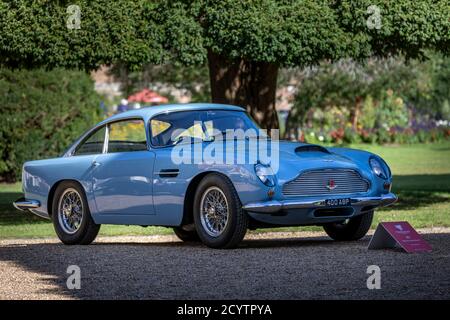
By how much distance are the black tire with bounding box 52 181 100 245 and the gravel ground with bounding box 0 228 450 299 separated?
0.16 meters

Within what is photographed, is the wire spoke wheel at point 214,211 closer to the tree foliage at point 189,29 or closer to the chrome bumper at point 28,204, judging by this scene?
the chrome bumper at point 28,204

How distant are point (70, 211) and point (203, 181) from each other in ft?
7.29

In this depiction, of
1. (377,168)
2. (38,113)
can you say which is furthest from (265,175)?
(38,113)

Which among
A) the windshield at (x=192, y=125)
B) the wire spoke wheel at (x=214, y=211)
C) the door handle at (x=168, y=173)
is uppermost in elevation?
the windshield at (x=192, y=125)

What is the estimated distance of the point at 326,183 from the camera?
35.3 feet

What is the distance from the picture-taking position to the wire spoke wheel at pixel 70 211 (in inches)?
484

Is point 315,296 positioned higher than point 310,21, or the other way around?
point 310,21

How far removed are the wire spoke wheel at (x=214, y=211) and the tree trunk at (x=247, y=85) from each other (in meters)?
6.29

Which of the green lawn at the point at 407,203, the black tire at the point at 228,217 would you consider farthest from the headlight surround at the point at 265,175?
the green lawn at the point at 407,203
